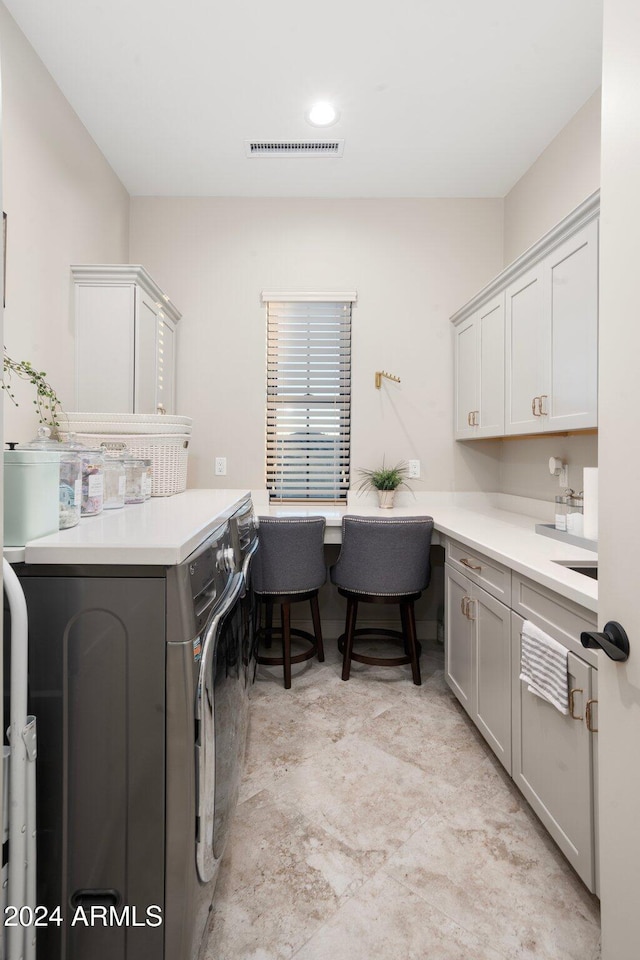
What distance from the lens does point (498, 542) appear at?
1.97 metres

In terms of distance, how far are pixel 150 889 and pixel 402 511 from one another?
7.58 ft

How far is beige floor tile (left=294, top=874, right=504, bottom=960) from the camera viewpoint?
1.17m

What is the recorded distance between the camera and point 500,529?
234 cm

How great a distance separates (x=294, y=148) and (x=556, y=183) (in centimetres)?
139

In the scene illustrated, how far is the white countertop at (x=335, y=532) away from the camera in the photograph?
0.97 metres

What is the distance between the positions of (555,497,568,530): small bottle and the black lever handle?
1.36 m

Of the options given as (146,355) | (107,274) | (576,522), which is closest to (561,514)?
(576,522)

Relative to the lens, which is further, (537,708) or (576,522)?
(576,522)

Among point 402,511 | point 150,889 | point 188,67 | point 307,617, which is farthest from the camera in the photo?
point 307,617

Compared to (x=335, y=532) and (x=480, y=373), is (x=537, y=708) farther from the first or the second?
(x=480, y=373)

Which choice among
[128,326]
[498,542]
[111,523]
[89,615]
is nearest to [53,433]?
[128,326]

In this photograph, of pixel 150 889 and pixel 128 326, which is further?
pixel 128 326

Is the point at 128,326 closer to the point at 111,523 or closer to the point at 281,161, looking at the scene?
the point at 281,161

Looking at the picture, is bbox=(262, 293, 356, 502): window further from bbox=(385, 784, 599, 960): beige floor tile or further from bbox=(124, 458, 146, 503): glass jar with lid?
bbox=(385, 784, 599, 960): beige floor tile
